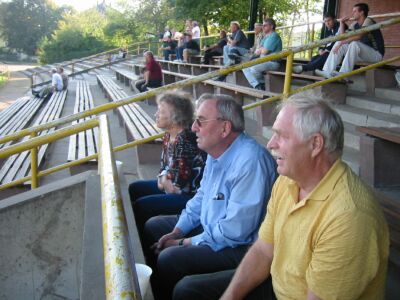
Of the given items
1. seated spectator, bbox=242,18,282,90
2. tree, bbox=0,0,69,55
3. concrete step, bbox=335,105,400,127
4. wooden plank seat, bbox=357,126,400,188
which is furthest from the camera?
tree, bbox=0,0,69,55

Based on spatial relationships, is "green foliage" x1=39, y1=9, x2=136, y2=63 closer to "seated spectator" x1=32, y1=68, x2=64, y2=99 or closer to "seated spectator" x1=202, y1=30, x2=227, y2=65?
"seated spectator" x1=32, y1=68, x2=64, y2=99

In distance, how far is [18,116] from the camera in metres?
11.3

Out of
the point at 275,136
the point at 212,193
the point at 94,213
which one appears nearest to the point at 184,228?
the point at 212,193

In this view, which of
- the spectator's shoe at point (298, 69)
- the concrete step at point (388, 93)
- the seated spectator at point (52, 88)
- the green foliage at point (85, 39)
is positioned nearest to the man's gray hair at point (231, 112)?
the concrete step at point (388, 93)

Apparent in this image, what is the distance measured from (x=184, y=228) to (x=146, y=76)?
8.31 m

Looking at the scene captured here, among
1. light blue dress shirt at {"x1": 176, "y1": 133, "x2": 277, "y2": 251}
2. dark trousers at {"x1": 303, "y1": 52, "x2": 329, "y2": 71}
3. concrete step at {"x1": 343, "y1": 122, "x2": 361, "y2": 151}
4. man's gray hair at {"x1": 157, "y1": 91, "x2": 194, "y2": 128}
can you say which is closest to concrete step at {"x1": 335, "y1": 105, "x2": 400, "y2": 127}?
concrete step at {"x1": 343, "y1": 122, "x2": 361, "y2": 151}

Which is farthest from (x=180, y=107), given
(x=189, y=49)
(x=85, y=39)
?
(x=85, y=39)

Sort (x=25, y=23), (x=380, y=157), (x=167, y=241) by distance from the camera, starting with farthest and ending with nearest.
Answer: (x=25, y=23), (x=380, y=157), (x=167, y=241)

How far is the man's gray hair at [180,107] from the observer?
3174 millimetres

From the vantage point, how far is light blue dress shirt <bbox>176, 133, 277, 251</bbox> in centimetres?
217

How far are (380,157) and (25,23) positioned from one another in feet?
234

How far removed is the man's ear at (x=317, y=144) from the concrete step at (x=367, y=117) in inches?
108

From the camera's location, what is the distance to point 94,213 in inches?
93.2

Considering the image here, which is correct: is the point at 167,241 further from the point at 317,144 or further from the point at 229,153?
the point at 317,144
